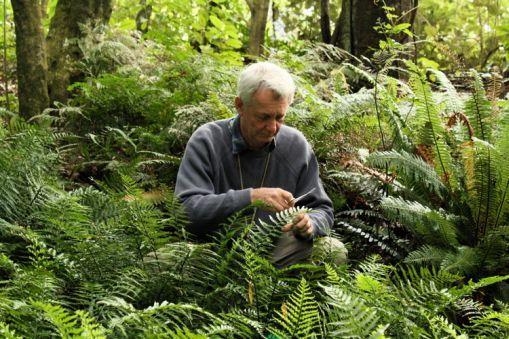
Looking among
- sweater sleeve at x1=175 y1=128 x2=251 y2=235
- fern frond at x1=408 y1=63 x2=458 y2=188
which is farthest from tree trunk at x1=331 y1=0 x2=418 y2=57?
sweater sleeve at x1=175 y1=128 x2=251 y2=235

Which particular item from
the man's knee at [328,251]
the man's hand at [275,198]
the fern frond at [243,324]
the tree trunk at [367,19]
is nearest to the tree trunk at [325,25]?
the tree trunk at [367,19]

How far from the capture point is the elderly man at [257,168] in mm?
3523

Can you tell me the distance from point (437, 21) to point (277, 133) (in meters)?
9.42

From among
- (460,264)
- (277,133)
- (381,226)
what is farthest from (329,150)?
(460,264)

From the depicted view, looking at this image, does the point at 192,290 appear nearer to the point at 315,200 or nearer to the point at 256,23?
the point at 315,200

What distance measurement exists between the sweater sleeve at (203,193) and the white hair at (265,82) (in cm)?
36

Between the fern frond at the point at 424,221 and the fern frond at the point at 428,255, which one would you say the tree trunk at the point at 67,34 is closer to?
the fern frond at the point at 424,221

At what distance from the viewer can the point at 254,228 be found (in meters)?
3.65

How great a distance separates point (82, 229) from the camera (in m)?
3.26

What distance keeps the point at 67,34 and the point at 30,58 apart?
1292mm

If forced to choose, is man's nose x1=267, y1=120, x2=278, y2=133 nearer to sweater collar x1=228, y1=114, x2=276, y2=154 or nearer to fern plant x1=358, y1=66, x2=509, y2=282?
sweater collar x1=228, y1=114, x2=276, y2=154

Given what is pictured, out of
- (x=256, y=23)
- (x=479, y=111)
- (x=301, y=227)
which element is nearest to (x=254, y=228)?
(x=301, y=227)

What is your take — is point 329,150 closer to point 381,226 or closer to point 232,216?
point 381,226

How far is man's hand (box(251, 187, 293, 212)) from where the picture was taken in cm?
333
